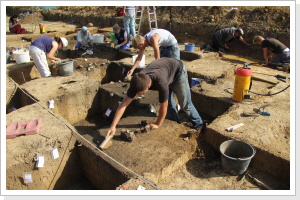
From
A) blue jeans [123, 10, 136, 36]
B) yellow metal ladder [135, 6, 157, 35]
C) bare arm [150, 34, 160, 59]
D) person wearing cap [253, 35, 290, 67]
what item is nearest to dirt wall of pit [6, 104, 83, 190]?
bare arm [150, 34, 160, 59]

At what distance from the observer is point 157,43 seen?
14.1ft

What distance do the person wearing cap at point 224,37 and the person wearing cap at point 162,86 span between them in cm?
538

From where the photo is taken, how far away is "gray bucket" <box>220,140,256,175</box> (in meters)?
2.94

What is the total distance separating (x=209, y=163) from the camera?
3469mm

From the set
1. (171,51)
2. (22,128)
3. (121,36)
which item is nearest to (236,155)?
(171,51)

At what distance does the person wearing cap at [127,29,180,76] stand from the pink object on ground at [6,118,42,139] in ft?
6.40

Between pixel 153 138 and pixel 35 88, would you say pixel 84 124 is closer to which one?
pixel 35 88

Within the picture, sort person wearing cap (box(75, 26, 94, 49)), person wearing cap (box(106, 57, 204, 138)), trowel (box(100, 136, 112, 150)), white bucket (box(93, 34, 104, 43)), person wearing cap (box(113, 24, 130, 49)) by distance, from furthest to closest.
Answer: white bucket (box(93, 34, 104, 43)) → person wearing cap (box(75, 26, 94, 49)) → person wearing cap (box(113, 24, 130, 49)) → trowel (box(100, 136, 112, 150)) → person wearing cap (box(106, 57, 204, 138))

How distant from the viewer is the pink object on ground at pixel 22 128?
3.44 metres

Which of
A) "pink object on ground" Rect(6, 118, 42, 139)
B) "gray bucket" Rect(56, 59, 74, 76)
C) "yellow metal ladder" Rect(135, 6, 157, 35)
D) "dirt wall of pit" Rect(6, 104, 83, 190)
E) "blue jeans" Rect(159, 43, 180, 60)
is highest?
"yellow metal ladder" Rect(135, 6, 157, 35)

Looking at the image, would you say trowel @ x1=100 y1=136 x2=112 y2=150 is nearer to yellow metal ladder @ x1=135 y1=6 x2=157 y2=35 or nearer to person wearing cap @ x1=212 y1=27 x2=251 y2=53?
person wearing cap @ x1=212 y1=27 x2=251 y2=53

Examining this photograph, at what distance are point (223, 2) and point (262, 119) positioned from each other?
2.36 m

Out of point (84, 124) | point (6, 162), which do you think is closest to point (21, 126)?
point (6, 162)

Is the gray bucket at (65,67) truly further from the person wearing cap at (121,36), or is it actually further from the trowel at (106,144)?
the trowel at (106,144)
